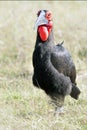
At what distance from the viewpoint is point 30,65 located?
313 inches

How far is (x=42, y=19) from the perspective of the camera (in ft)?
19.5

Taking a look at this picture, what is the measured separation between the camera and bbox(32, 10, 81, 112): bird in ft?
19.1

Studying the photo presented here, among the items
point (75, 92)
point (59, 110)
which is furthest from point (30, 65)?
point (59, 110)

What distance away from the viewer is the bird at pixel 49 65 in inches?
229

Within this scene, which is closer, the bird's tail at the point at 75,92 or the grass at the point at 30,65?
the grass at the point at 30,65

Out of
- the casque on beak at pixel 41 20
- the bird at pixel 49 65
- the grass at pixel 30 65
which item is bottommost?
the grass at pixel 30 65

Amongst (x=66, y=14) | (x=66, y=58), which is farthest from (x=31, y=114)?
(x=66, y=14)

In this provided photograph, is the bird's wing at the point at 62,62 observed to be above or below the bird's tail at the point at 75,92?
above

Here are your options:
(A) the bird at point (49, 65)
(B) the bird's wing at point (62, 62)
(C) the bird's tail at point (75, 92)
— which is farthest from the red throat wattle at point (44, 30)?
(C) the bird's tail at point (75, 92)

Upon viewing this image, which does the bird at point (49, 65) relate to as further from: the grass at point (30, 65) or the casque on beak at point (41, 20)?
the grass at point (30, 65)

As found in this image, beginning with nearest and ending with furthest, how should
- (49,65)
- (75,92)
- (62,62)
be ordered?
(49,65), (62,62), (75,92)

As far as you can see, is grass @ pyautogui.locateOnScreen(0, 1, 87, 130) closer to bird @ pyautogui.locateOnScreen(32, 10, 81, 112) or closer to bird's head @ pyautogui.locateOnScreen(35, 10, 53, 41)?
bird @ pyautogui.locateOnScreen(32, 10, 81, 112)

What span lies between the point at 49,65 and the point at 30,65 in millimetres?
2168

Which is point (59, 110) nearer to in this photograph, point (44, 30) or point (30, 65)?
point (44, 30)
